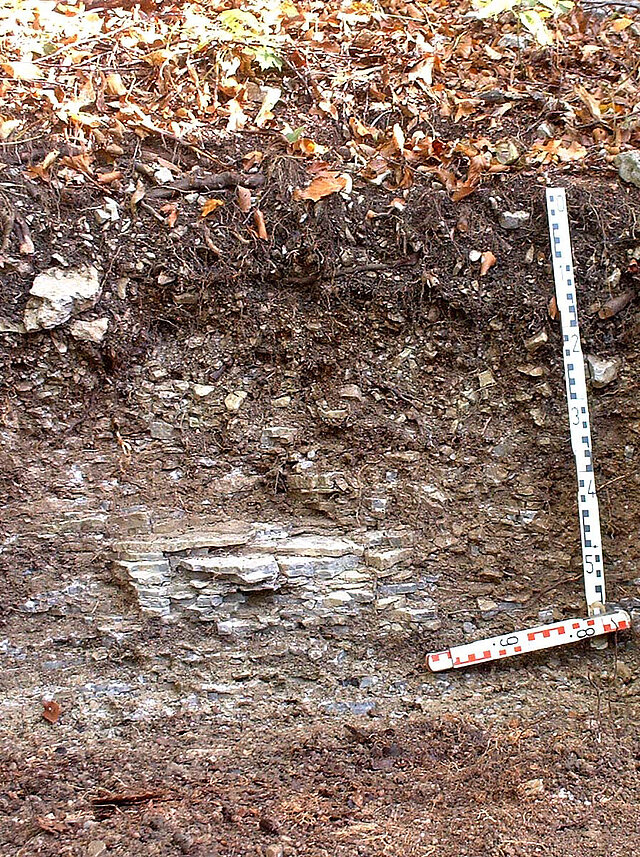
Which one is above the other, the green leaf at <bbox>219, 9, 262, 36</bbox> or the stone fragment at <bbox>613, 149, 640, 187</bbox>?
the green leaf at <bbox>219, 9, 262, 36</bbox>

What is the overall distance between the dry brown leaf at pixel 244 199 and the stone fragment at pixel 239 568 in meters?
1.71

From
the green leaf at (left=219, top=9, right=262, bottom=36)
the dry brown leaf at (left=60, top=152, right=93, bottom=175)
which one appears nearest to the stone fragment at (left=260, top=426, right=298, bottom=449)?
the dry brown leaf at (left=60, top=152, right=93, bottom=175)

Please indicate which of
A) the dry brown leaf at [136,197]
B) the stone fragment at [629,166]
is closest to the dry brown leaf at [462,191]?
the stone fragment at [629,166]

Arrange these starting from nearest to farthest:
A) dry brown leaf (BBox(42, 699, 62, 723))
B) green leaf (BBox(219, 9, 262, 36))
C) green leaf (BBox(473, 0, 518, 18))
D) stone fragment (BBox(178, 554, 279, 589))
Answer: dry brown leaf (BBox(42, 699, 62, 723)) < stone fragment (BBox(178, 554, 279, 589)) < green leaf (BBox(219, 9, 262, 36)) < green leaf (BBox(473, 0, 518, 18))

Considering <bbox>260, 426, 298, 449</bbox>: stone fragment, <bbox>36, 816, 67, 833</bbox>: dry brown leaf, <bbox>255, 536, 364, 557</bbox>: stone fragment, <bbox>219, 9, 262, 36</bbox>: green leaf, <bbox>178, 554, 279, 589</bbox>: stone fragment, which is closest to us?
<bbox>36, 816, 67, 833</bbox>: dry brown leaf

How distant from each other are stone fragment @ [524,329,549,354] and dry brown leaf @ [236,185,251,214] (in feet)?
5.05

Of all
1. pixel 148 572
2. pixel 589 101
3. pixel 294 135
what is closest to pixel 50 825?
pixel 148 572

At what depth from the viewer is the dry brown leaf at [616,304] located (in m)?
3.34

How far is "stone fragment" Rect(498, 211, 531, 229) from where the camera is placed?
3340mm

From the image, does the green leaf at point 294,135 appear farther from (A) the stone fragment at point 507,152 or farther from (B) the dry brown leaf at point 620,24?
(B) the dry brown leaf at point 620,24

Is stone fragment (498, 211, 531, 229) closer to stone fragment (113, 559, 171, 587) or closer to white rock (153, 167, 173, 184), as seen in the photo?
white rock (153, 167, 173, 184)

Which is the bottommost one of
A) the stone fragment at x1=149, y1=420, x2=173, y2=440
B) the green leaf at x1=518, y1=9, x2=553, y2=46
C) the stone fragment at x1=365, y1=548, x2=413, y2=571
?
the stone fragment at x1=365, y1=548, x2=413, y2=571

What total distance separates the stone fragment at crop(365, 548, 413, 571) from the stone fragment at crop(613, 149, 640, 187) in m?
2.21

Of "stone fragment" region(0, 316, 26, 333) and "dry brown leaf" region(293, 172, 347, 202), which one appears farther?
"dry brown leaf" region(293, 172, 347, 202)
